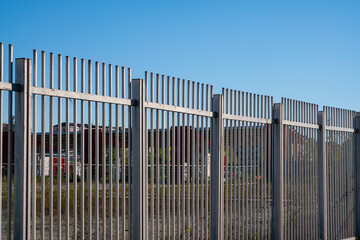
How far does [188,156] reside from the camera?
6.88 m

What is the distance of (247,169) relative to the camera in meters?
8.17

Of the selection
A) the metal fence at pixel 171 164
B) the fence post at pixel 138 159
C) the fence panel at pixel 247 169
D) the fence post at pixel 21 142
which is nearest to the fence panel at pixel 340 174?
the metal fence at pixel 171 164

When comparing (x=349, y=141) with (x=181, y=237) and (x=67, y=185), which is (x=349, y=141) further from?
(x=67, y=185)

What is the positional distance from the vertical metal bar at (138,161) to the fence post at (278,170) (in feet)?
11.0

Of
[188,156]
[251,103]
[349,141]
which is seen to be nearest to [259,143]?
[251,103]

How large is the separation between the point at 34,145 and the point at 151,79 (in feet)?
5.99

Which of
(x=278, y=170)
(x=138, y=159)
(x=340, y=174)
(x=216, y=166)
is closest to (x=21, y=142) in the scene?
(x=138, y=159)

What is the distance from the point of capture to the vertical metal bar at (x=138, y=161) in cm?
587

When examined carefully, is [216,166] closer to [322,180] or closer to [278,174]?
[278,174]

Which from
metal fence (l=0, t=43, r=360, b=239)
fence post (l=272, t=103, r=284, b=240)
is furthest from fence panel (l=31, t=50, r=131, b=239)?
fence post (l=272, t=103, r=284, b=240)

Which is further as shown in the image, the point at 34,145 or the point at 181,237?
the point at 181,237

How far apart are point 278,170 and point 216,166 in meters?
1.81

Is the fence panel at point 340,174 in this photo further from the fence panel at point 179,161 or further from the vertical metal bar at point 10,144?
the vertical metal bar at point 10,144

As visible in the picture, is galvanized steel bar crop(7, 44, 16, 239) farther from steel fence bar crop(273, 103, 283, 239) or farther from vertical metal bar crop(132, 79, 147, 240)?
steel fence bar crop(273, 103, 283, 239)
